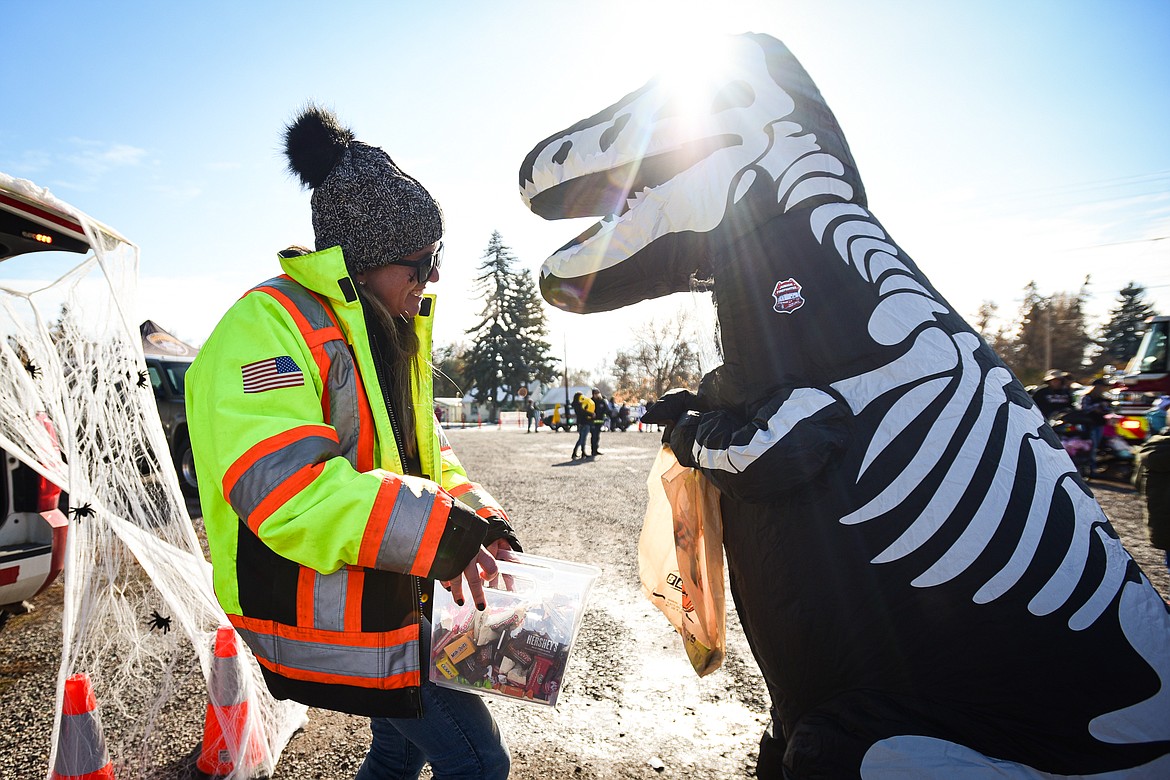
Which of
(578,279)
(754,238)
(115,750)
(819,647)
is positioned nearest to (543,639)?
(819,647)

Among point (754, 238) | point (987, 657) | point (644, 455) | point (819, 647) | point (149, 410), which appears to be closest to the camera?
point (987, 657)

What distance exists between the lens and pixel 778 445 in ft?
4.46

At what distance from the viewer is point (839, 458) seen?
1396 millimetres

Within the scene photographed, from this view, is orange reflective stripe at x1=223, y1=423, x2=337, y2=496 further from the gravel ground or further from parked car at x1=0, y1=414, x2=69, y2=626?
parked car at x1=0, y1=414, x2=69, y2=626

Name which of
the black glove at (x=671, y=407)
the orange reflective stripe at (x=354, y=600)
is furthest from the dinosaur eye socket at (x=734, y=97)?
the orange reflective stripe at (x=354, y=600)

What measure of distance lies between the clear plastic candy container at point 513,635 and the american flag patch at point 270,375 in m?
0.68

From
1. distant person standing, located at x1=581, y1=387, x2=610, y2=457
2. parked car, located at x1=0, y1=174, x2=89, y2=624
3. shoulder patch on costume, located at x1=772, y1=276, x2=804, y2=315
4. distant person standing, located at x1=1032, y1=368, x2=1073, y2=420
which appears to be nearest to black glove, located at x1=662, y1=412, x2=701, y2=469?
shoulder patch on costume, located at x1=772, y1=276, x2=804, y2=315

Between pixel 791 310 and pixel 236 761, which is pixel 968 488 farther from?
pixel 236 761

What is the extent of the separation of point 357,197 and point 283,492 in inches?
31.5

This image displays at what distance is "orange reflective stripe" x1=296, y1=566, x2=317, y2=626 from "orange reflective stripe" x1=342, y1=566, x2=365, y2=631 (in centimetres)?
7

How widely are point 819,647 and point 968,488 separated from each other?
1.52 ft

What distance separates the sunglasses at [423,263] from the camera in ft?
5.63

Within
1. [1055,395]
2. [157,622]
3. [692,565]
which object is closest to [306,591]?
[692,565]

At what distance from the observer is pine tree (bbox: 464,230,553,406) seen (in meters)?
47.3
